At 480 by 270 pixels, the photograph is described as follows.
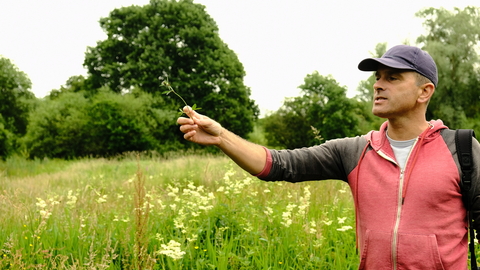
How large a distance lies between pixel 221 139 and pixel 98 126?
22.6 m

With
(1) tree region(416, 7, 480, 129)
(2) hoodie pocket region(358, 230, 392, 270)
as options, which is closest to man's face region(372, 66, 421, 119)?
(2) hoodie pocket region(358, 230, 392, 270)

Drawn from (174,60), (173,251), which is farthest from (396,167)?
(174,60)

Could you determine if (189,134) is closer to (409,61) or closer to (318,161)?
(318,161)

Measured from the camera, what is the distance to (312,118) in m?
31.7

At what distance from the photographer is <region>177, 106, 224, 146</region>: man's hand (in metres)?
2.15

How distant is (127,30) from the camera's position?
29594 mm

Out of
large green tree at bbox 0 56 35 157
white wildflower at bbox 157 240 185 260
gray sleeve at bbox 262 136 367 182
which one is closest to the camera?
gray sleeve at bbox 262 136 367 182

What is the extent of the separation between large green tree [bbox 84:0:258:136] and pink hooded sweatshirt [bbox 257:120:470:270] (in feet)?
83.4

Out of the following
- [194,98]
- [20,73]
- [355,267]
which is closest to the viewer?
[355,267]

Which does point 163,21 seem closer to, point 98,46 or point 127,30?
point 127,30

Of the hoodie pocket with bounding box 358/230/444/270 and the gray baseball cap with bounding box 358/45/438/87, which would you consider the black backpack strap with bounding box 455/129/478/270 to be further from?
the gray baseball cap with bounding box 358/45/438/87

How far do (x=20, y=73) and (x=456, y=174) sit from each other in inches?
1106

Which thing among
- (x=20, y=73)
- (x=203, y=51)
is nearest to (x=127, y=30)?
(x=203, y=51)

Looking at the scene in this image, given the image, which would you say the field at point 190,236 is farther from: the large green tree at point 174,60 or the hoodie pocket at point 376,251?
the large green tree at point 174,60
